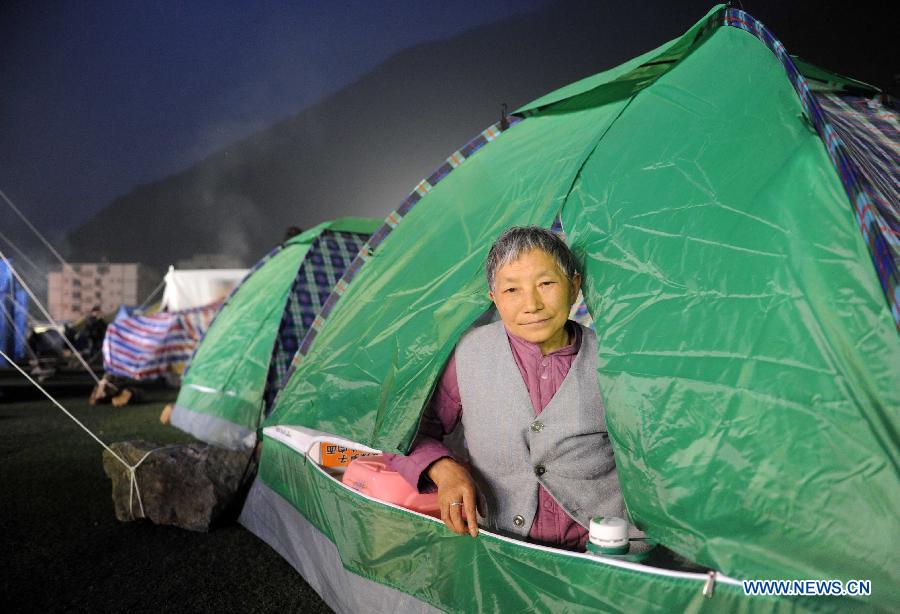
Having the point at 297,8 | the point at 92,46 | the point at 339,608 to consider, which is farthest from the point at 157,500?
the point at 297,8

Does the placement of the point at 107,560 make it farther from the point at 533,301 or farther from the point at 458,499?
the point at 533,301

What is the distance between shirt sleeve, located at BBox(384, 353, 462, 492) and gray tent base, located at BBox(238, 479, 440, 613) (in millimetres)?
380

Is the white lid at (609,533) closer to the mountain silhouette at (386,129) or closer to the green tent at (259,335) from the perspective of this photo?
the green tent at (259,335)

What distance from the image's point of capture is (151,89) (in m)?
50.9

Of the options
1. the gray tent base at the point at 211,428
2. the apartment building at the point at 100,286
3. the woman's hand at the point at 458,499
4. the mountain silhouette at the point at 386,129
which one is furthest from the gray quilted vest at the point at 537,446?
the apartment building at the point at 100,286

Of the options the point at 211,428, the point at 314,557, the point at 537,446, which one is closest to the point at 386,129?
the point at 211,428

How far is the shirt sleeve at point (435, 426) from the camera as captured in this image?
171 centimetres

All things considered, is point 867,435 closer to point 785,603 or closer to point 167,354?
point 785,603

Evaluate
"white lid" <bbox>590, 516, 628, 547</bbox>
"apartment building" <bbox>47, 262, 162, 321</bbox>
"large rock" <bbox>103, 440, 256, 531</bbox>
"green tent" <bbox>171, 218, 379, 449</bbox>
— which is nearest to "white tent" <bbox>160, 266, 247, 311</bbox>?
"green tent" <bbox>171, 218, 379, 449</bbox>

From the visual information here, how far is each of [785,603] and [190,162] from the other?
8222cm

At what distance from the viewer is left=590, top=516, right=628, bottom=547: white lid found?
1354mm

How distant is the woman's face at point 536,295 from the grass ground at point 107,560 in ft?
4.76

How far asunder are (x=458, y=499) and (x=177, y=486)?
2215mm

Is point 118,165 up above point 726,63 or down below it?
above
